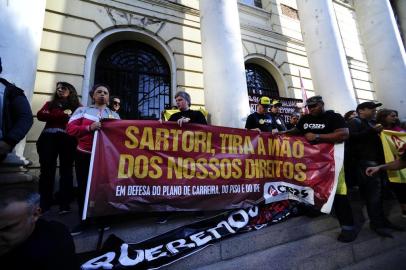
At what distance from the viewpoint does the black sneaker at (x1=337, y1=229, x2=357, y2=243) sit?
3020mm

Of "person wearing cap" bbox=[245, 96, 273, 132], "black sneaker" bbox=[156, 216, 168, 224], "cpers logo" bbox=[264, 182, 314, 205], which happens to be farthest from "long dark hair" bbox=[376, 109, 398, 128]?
"black sneaker" bbox=[156, 216, 168, 224]

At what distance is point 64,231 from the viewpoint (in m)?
1.33

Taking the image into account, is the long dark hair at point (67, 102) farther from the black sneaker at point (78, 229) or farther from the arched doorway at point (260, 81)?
the arched doorway at point (260, 81)

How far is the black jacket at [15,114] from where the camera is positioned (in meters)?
2.47

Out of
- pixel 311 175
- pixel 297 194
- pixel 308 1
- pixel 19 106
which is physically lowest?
pixel 297 194

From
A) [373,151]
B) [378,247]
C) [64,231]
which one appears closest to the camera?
[64,231]

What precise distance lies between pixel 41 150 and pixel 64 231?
2.48 metres

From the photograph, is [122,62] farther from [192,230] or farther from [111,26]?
[192,230]

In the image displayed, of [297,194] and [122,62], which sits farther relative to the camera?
[122,62]

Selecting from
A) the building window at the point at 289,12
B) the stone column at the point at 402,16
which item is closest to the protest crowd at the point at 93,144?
the building window at the point at 289,12

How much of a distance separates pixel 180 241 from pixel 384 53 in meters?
10.7

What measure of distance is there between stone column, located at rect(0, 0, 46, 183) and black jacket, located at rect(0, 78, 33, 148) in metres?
1.25

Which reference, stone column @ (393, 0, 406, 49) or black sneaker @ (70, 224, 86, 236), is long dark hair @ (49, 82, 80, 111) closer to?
black sneaker @ (70, 224, 86, 236)

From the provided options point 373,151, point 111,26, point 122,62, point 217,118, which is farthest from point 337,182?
point 111,26
